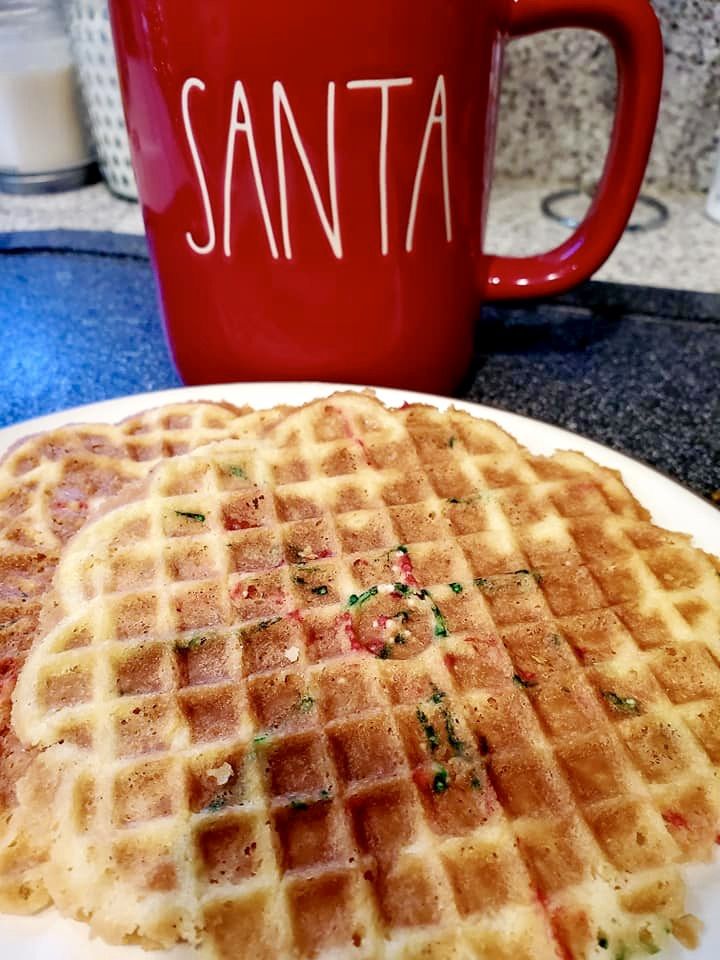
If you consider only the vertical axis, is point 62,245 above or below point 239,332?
below

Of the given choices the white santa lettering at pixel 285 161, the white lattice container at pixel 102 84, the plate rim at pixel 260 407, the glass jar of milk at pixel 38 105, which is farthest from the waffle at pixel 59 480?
the glass jar of milk at pixel 38 105

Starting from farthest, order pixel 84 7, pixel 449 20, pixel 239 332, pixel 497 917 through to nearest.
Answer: pixel 84 7 → pixel 239 332 → pixel 449 20 → pixel 497 917

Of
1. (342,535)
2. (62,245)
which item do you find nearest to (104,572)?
(342,535)

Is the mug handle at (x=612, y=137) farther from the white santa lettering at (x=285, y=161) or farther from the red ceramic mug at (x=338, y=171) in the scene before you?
the white santa lettering at (x=285, y=161)

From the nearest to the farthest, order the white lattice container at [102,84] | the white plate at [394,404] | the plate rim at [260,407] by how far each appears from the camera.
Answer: the white plate at [394,404], the plate rim at [260,407], the white lattice container at [102,84]

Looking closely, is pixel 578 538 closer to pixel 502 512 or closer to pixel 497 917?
pixel 502 512

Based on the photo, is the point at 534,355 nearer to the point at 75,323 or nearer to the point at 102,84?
the point at 75,323
